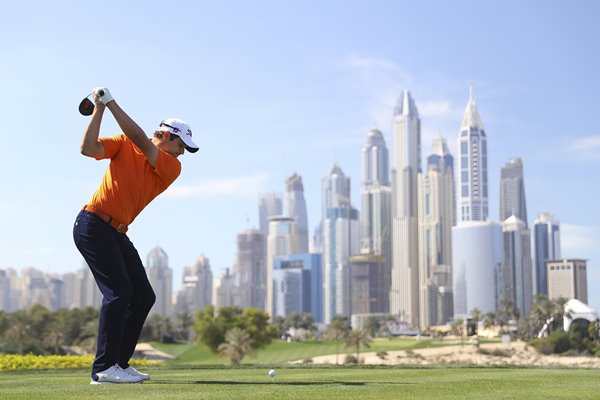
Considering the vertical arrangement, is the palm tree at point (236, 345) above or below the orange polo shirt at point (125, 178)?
below

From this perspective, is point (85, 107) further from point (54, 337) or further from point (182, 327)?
point (182, 327)

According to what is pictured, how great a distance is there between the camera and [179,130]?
918 centimetres

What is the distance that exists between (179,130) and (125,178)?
79cm

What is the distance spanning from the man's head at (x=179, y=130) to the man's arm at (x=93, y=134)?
2.86 feet

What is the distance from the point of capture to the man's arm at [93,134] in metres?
8.42

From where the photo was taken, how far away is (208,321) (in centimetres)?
10562

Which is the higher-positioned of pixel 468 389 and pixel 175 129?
pixel 175 129

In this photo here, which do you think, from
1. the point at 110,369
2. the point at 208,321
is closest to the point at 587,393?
the point at 110,369

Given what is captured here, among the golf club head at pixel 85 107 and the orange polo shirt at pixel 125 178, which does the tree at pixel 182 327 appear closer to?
the orange polo shirt at pixel 125 178

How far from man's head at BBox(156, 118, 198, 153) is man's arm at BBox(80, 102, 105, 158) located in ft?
2.86

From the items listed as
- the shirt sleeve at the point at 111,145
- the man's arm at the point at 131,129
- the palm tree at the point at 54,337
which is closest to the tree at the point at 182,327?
the palm tree at the point at 54,337

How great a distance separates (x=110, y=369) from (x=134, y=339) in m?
0.57

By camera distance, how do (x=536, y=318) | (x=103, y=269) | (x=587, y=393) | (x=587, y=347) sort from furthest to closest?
1. (x=536, y=318)
2. (x=587, y=347)
3. (x=103, y=269)
4. (x=587, y=393)

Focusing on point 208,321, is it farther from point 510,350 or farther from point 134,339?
point 134,339
